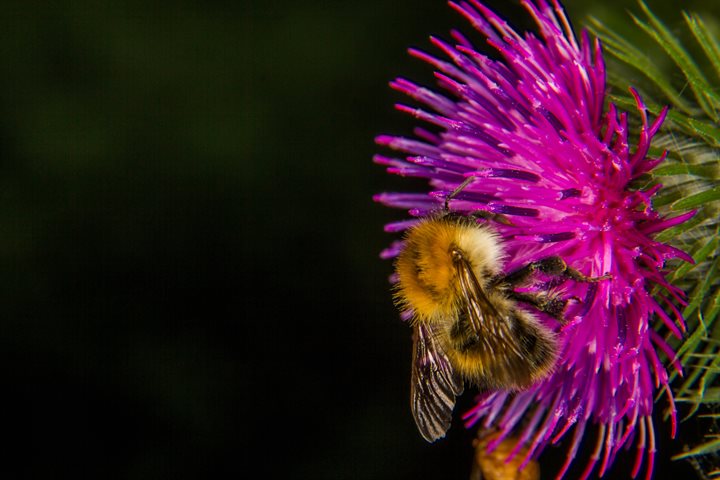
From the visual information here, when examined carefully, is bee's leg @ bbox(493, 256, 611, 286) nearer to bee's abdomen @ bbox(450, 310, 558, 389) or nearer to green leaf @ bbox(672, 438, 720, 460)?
bee's abdomen @ bbox(450, 310, 558, 389)

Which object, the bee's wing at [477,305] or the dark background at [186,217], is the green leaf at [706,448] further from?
the dark background at [186,217]

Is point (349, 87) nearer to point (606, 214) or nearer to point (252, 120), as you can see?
point (252, 120)

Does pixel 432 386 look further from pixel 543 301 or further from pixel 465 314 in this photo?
pixel 543 301

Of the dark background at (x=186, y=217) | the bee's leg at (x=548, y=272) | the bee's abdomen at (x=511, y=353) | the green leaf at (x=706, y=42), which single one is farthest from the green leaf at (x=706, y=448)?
the dark background at (x=186, y=217)

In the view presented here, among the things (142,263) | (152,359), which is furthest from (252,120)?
(152,359)

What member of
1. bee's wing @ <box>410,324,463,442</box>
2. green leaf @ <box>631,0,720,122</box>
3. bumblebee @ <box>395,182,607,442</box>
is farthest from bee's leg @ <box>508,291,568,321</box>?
green leaf @ <box>631,0,720,122</box>

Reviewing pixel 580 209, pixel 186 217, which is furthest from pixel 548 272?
pixel 186 217
